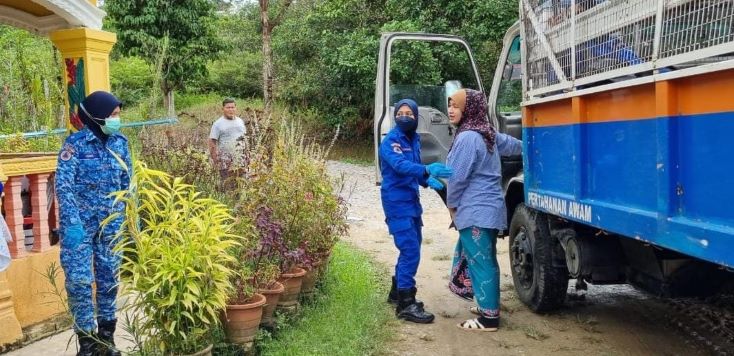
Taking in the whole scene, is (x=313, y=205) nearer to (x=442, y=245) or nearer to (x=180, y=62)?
(x=442, y=245)

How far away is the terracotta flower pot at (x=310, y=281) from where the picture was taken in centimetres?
471

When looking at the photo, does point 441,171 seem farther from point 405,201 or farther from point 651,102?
point 651,102

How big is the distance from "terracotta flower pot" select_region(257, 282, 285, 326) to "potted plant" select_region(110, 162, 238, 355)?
2.73 ft

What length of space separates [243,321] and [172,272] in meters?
0.78

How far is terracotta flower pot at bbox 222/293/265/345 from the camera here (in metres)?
3.50

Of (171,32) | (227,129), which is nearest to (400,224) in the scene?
(227,129)

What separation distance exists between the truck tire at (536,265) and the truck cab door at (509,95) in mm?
428

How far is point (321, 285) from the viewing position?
17.1 ft

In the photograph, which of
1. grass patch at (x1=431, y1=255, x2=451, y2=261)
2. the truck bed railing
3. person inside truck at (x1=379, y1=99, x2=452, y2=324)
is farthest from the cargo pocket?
grass patch at (x1=431, y1=255, x2=451, y2=261)

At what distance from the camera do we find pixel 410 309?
4.75 m

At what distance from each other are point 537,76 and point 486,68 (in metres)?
10.3

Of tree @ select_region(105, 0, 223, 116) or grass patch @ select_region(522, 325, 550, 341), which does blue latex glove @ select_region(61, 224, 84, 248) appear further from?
tree @ select_region(105, 0, 223, 116)

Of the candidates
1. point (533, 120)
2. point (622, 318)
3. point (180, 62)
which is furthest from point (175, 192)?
point (180, 62)

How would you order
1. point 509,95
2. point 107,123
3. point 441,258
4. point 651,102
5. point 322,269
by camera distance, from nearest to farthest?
point 651,102
point 107,123
point 322,269
point 509,95
point 441,258
